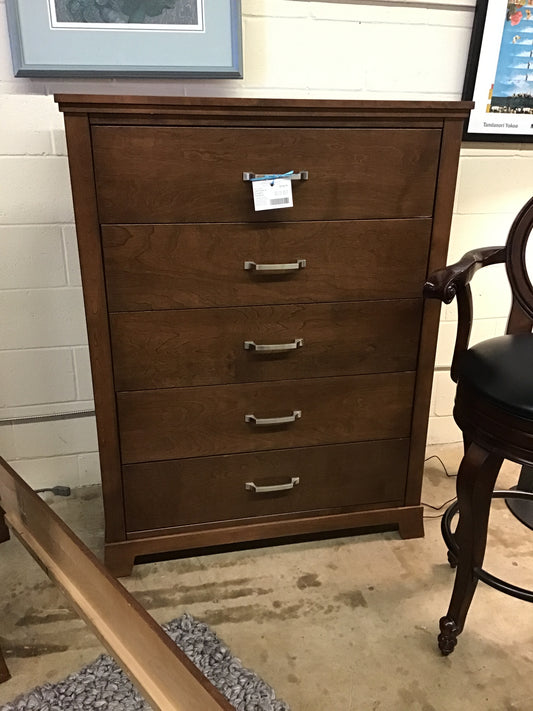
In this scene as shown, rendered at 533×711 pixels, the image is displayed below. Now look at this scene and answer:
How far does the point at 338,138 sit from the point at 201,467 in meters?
0.84

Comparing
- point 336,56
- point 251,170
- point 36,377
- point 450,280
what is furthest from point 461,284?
point 36,377

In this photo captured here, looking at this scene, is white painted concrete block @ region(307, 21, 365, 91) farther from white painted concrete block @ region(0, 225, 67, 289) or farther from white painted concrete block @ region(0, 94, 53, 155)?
white painted concrete block @ region(0, 225, 67, 289)

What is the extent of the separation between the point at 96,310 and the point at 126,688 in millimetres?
785

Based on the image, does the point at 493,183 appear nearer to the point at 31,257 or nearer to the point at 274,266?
the point at 274,266

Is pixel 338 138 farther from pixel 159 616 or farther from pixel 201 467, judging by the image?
pixel 159 616

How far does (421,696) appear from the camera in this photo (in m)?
1.18

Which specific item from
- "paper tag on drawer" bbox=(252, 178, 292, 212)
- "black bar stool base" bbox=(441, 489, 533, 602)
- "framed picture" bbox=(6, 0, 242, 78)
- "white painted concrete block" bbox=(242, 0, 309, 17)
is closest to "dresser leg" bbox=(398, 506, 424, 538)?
"black bar stool base" bbox=(441, 489, 533, 602)

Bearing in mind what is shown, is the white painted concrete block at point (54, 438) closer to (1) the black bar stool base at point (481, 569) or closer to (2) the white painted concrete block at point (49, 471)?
(2) the white painted concrete block at point (49, 471)

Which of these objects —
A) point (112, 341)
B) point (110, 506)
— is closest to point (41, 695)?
point (110, 506)

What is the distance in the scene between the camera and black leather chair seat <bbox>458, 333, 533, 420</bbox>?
1.06 m

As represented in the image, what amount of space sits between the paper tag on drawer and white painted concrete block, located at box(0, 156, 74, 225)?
0.65 meters

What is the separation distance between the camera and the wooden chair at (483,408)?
3.54 ft

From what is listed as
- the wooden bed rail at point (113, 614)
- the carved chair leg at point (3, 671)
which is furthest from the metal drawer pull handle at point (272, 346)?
the carved chair leg at point (3, 671)

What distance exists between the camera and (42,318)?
66.9 inches
